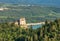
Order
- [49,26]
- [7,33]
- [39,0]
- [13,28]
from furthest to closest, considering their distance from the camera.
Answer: [39,0], [13,28], [7,33], [49,26]

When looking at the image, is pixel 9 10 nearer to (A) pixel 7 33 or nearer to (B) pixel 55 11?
(B) pixel 55 11

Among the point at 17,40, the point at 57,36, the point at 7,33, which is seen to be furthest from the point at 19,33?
the point at 57,36

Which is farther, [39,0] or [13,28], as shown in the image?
[39,0]

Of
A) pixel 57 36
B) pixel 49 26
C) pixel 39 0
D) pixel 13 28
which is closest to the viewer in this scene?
pixel 57 36

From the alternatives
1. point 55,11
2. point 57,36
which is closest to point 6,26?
point 57,36

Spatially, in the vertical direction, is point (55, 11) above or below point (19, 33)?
below

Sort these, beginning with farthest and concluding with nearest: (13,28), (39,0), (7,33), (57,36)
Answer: (39,0) → (13,28) → (7,33) → (57,36)

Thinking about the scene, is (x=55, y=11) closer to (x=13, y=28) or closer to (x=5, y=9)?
(x=5, y=9)

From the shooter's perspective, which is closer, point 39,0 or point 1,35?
point 1,35

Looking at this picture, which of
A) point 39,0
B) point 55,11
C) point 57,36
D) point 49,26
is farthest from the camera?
point 39,0
